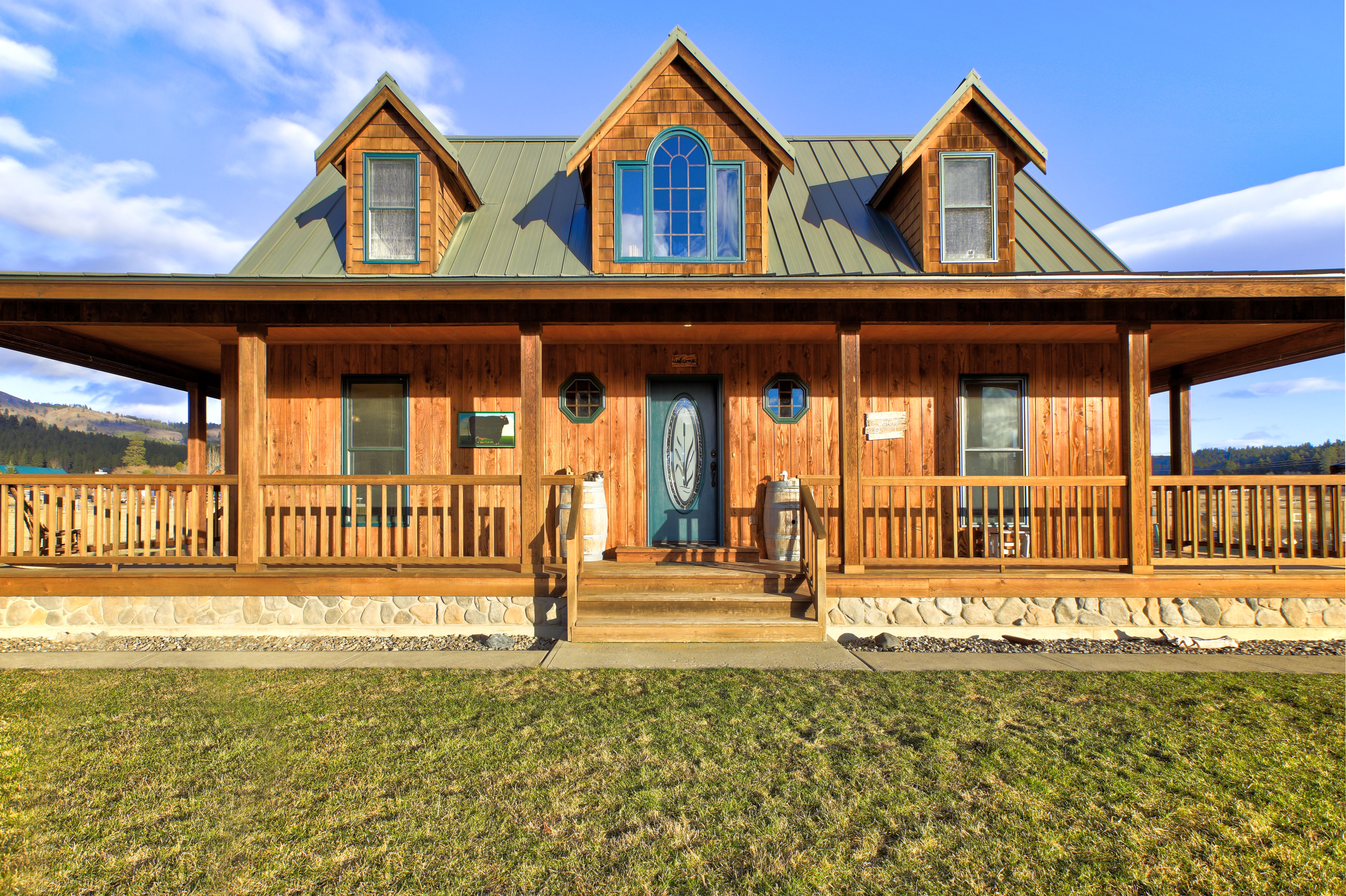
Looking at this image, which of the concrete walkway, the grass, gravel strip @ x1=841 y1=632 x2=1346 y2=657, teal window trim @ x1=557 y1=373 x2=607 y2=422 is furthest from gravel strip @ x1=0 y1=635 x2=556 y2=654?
gravel strip @ x1=841 y1=632 x2=1346 y2=657

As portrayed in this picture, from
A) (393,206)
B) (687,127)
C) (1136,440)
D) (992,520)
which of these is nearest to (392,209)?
(393,206)

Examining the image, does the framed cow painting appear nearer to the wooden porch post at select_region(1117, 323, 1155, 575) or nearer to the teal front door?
the teal front door

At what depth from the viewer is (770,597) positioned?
6.18 meters

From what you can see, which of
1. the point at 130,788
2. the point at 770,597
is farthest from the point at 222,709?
the point at 770,597

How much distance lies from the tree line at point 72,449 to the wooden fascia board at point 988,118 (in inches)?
1771

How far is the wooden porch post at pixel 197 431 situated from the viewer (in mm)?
9898

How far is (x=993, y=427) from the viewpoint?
8578 mm

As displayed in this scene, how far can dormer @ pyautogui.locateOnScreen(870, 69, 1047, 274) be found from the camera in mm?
7969

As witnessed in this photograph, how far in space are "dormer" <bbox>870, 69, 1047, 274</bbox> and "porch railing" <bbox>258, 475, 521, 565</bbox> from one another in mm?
5848

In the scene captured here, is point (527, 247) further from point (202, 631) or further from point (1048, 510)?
point (1048, 510)

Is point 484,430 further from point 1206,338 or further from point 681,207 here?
point 1206,338

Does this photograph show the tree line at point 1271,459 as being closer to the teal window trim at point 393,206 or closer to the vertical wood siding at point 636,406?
the vertical wood siding at point 636,406

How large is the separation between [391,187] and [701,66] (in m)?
4.05

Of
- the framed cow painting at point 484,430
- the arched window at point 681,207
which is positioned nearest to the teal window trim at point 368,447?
the framed cow painting at point 484,430
